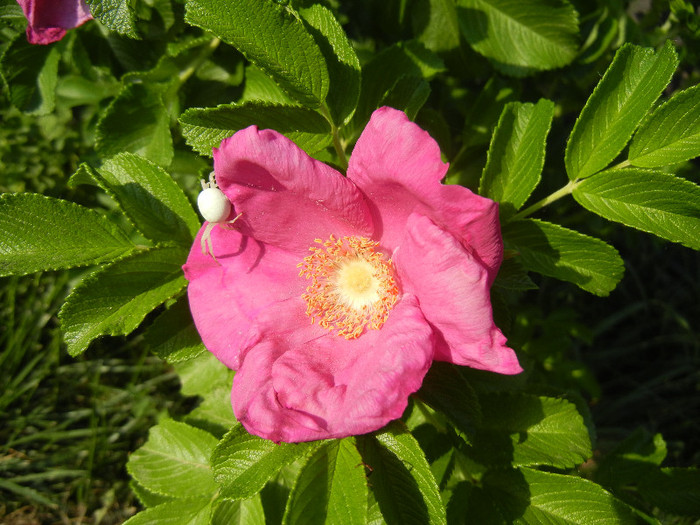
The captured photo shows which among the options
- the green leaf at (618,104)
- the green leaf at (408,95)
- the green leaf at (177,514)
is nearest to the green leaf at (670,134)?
the green leaf at (618,104)

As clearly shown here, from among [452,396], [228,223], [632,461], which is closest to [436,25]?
[228,223]

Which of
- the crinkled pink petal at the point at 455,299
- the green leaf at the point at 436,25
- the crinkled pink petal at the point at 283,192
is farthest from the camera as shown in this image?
the green leaf at the point at 436,25

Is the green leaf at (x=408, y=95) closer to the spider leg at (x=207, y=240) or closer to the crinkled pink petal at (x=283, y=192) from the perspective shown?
the crinkled pink petal at (x=283, y=192)

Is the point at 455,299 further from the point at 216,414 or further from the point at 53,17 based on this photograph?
the point at 53,17

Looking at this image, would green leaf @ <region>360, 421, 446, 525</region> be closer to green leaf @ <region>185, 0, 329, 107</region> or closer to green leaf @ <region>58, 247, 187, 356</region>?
green leaf @ <region>58, 247, 187, 356</region>

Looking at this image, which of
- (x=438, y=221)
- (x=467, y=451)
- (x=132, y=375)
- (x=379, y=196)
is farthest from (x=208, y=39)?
(x=132, y=375)

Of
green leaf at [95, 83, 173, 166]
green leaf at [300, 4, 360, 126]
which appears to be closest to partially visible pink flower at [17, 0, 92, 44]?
green leaf at [95, 83, 173, 166]
